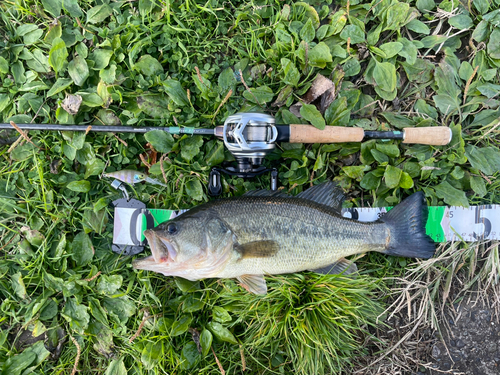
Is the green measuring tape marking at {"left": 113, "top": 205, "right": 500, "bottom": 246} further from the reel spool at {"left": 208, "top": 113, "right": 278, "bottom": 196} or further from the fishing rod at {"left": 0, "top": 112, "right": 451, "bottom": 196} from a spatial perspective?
the reel spool at {"left": 208, "top": 113, "right": 278, "bottom": 196}

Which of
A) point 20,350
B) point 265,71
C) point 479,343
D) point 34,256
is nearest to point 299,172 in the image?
point 265,71

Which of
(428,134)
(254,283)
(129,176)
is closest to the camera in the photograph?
(254,283)

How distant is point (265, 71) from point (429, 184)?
2.11m

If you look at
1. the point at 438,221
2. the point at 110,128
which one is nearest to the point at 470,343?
the point at 438,221

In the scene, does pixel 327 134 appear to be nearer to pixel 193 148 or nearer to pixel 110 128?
pixel 193 148

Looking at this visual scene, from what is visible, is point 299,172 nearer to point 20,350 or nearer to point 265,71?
point 265,71

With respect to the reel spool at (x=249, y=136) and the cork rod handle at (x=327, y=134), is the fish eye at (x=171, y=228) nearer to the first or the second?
the reel spool at (x=249, y=136)

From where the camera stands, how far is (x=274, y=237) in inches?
107

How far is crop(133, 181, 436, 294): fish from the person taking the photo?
8.56ft

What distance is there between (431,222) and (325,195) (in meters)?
1.19

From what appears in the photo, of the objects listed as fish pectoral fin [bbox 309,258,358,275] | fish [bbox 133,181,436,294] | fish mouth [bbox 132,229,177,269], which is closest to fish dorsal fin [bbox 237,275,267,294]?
fish [bbox 133,181,436,294]

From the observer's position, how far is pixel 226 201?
9.02ft

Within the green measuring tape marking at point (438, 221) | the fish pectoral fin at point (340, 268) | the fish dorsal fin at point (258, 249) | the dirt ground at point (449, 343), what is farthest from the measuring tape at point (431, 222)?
the fish dorsal fin at point (258, 249)

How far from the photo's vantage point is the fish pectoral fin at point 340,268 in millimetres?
2969
